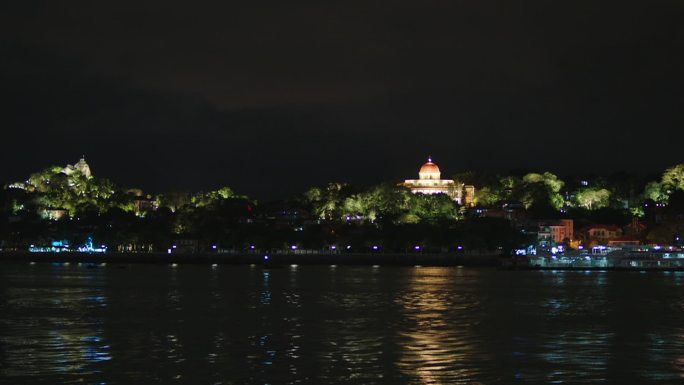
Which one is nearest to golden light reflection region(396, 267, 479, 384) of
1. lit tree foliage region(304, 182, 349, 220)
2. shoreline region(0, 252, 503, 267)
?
shoreline region(0, 252, 503, 267)

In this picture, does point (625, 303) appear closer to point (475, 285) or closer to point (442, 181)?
point (475, 285)

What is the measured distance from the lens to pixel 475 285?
75625mm

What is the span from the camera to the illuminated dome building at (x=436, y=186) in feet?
616

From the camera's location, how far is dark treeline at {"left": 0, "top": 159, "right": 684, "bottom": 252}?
5704 inches

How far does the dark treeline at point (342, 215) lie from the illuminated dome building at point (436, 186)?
2479mm

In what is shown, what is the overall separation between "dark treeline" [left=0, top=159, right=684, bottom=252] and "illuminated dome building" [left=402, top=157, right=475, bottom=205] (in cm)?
248

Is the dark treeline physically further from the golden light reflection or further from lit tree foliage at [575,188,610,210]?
the golden light reflection

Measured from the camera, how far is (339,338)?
35.7 meters

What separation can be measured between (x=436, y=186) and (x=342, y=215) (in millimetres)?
25977

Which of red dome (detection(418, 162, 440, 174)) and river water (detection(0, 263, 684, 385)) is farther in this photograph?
red dome (detection(418, 162, 440, 174))

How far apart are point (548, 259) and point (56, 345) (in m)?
95.6

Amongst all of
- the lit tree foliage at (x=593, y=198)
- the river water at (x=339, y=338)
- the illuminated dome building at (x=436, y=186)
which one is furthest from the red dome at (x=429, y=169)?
the river water at (x=339, y=338)

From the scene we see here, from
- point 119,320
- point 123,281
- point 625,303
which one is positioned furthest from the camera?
point 123,281

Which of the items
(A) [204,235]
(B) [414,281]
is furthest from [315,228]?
(B) [414,281]
